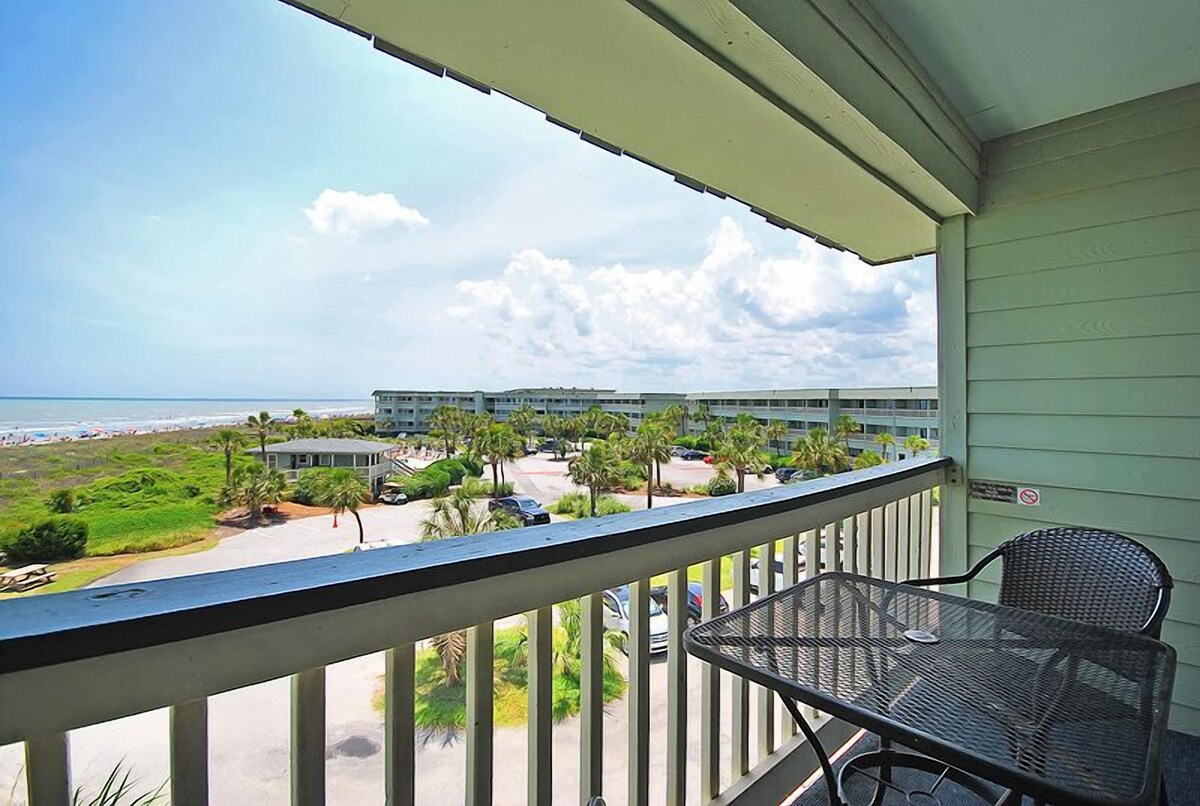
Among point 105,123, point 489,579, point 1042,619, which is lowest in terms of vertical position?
point 1042,619

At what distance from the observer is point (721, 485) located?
265 centimetres

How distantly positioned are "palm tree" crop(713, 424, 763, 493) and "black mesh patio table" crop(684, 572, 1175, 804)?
127 cm

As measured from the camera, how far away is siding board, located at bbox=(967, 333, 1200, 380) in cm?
198

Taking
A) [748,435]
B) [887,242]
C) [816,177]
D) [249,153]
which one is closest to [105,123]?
[249,153]

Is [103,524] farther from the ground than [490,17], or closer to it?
closer to it

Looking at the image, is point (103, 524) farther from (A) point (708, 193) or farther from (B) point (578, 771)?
(A) point (708, 193)

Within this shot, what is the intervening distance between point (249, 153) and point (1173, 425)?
3236mm

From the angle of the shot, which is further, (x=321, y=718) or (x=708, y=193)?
(x=708, y=193)

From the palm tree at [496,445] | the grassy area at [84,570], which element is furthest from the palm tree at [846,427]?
the grassy area at [84,570]

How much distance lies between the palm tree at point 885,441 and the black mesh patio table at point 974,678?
133 centimetres

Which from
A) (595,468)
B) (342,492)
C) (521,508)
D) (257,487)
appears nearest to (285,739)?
(257,487)

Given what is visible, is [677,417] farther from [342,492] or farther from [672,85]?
[342,492]

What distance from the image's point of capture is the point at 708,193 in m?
2.37

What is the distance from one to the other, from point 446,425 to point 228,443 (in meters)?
0.97
